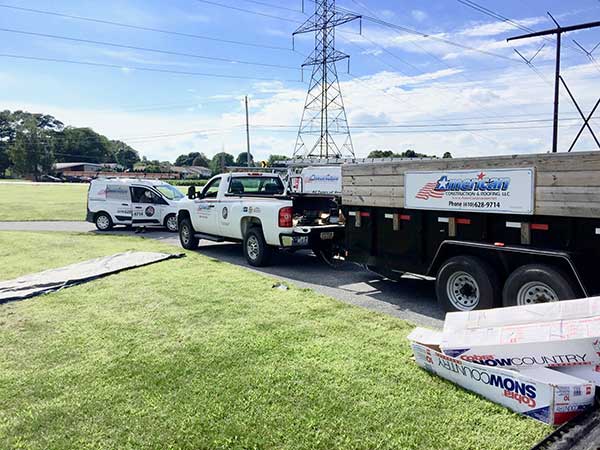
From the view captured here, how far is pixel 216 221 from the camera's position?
1183cm

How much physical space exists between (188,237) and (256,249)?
11.1ft

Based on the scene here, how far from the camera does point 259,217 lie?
10203 millimetres

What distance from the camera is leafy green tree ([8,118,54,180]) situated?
10806cm

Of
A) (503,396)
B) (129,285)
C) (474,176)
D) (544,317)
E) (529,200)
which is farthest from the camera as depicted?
(129,285)

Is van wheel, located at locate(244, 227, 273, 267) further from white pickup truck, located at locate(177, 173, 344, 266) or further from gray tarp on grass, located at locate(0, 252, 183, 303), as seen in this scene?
gray tarp on grass, located at locate(0, 252, 183, 303)

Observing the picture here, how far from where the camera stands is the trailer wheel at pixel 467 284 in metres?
5.93

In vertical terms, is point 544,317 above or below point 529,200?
→ below

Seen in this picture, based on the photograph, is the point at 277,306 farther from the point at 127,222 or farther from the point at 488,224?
the point at 127,222

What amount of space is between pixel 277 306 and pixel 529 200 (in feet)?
11.3

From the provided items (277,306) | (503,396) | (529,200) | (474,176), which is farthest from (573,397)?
(277,306)

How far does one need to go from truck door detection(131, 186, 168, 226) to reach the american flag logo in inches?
507

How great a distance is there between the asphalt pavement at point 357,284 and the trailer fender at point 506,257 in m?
0.68

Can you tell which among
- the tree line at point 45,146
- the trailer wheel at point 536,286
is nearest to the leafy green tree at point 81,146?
the tree line at point 45,146

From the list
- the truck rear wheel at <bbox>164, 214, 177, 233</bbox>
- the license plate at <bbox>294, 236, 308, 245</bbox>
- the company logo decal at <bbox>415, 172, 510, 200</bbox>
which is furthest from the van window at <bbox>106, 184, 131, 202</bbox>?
the company logo decal at <bbox>415, 172, 510, 200</bbox>
